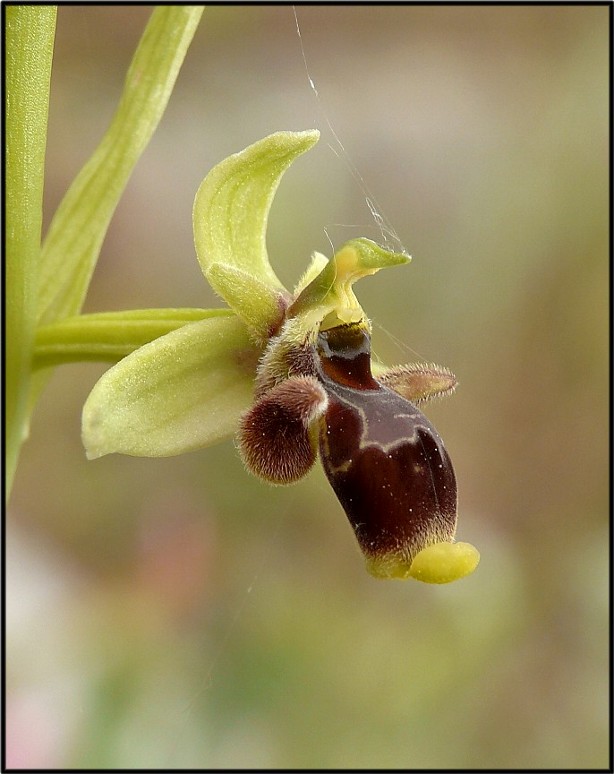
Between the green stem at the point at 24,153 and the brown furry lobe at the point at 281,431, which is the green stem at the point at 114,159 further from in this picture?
the brown furry lobe at the point at 281,431

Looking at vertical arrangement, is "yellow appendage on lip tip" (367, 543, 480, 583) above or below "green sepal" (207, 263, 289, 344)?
below

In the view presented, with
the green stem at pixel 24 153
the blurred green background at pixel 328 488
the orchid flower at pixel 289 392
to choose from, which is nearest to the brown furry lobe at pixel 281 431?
the orchid flower at pixel 289 392

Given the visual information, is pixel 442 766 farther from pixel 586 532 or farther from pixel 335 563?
pixel 586 532

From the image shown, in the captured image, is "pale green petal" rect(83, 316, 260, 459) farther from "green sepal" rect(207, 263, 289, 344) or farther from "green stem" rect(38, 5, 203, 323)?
"green stem" rect(38, 5, 203, 323)

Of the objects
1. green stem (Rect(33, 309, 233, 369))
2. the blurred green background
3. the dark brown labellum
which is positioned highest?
green stem (Rect(33, 309, 233, 369))

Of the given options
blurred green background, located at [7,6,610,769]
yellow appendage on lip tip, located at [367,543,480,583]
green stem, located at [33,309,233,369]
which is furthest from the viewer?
blurred green background, located at [7,6,610,769]

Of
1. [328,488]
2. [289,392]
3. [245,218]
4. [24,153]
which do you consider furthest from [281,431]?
[328,488]

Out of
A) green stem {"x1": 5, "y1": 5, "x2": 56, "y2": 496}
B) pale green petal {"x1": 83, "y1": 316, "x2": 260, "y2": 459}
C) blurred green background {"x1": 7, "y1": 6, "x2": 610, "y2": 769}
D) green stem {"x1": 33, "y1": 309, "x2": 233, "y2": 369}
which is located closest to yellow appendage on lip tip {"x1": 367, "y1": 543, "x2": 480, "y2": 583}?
pale green petal {"x1": 83, "y1": 316, "x2": 260, "y2": 459}
